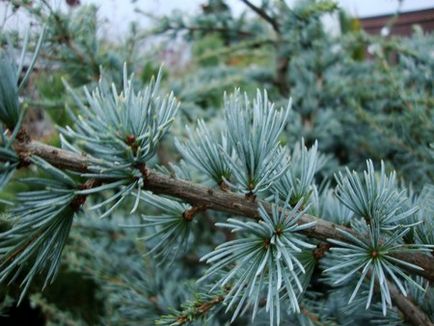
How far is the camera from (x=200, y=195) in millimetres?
229

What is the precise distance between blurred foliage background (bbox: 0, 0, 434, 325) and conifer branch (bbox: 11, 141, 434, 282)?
0.11m

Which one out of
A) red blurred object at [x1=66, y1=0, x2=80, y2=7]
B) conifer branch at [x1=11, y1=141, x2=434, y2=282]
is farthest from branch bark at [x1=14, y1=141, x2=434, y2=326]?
red blurred object at [x1=66, y1=0, x2=80, y2=7]

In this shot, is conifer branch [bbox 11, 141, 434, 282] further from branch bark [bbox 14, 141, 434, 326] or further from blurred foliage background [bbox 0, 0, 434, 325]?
blurred foliage background [bbox 0, 0, 434, 325]

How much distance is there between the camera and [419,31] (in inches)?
22.5

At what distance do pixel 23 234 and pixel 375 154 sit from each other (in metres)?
0.46

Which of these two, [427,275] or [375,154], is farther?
[375,154]

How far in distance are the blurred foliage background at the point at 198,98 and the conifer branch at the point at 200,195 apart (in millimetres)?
107

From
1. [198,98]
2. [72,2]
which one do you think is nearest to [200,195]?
[72,2]

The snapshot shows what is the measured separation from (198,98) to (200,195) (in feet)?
1.47

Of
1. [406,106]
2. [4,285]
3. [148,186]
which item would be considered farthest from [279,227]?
[406,106]

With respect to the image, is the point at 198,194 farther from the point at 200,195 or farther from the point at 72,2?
the point at 72,2

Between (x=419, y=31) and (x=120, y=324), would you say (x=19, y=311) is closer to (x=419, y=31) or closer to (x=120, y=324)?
(x=120, y=324)

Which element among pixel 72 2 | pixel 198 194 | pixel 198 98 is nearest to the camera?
pixel 198 194

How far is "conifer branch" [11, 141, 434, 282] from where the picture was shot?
21 centimetres
